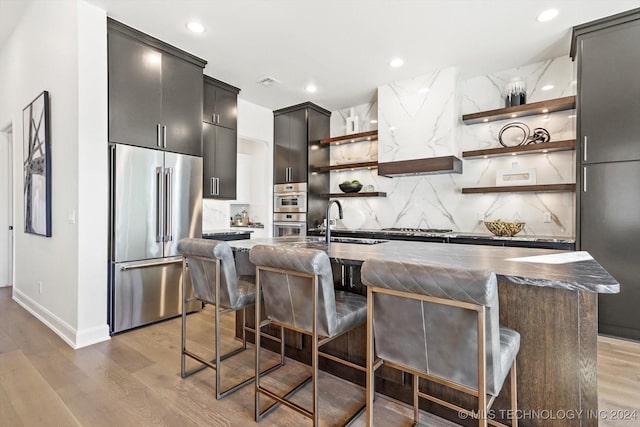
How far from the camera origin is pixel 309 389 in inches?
78.6

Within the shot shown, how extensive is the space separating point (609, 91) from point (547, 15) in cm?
92

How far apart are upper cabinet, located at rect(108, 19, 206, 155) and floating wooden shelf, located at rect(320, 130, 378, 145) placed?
2184mm

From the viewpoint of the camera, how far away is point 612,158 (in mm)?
2881

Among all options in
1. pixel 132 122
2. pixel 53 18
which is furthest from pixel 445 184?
pixel 53 18

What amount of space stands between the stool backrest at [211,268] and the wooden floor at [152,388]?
59 cm

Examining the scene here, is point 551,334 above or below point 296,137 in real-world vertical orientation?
below

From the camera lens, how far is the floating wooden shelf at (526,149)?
3309 mm

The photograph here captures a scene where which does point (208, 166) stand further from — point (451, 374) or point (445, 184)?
point (451, 374)

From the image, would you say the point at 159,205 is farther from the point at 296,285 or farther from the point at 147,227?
the point at 296,285

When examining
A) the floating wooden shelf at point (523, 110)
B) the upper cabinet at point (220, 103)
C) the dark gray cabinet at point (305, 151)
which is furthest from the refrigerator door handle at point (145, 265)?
the floating wooden shelf at point (523, 110)

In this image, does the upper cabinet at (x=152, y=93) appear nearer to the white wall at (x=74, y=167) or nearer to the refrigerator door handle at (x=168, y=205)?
the white wall at (x=74, y=167)

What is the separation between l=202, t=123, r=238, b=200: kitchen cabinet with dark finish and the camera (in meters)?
4.17

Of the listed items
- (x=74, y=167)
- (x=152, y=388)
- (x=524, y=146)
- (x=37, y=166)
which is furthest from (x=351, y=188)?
(x=37, y=166)

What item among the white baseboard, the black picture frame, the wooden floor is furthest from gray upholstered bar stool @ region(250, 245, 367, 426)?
the black picture frame
